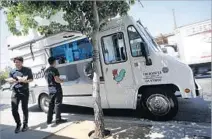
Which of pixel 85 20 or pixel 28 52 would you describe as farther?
pixel 28 52

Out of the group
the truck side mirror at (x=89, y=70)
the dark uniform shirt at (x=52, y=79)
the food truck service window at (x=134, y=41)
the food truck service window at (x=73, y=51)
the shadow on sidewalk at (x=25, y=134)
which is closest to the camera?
the shadow on sidewalk at (x=25, y=134)

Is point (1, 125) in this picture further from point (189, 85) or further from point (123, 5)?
point (189, 85)

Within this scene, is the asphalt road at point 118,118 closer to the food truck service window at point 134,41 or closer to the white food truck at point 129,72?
the white food truck at point 129,72

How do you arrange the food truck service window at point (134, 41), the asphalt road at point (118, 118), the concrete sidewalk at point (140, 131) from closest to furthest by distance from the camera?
the concrete sidewalk at point (140, 131) < the asphalt road at point (118, 118) < the food truck service window at point (134, 41)

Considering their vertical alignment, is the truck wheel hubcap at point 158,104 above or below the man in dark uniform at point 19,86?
below

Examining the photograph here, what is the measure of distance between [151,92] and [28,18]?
350 cm

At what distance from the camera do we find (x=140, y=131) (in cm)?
542

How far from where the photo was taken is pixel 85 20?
5344 mm

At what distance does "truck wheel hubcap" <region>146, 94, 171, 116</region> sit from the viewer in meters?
6.09

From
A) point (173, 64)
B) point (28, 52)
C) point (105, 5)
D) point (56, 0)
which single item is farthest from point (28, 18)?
point (173, 64)

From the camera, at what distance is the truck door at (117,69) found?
6.36 m

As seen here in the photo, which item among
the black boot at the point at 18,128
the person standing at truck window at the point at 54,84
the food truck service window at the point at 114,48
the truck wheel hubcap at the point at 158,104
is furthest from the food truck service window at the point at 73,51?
the black boot at the point at 18,128

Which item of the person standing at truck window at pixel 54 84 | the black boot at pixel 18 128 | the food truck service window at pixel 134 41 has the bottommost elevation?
the black boot at pixel 18 128

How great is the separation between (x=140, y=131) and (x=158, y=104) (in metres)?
1.05
